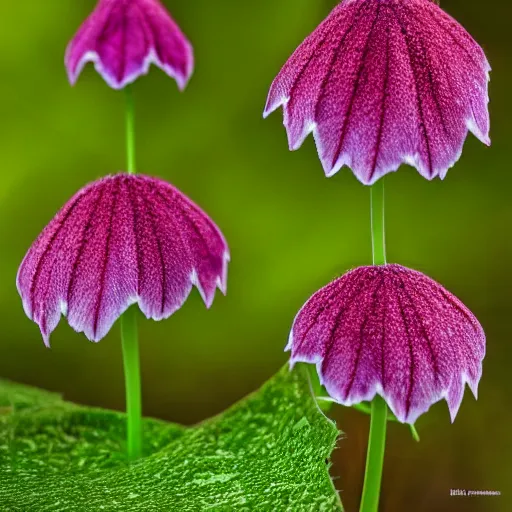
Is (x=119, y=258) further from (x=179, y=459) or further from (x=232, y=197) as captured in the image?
(x=232, y=197)

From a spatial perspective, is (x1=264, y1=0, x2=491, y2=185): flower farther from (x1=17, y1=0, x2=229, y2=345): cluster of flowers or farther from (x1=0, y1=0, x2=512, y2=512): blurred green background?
(x1=0, y1=0, x2=512, y2=512): blurred green background

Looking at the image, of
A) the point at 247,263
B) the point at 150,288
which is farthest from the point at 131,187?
the point at 247,263

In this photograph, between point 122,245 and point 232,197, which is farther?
point 232,197

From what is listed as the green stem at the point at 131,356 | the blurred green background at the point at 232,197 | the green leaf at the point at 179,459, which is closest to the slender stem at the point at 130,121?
the green stem at the point at 131,356

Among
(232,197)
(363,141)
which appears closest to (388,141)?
(363,141)

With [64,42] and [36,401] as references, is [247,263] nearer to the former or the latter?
[64,42]

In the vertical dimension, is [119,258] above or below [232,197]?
below

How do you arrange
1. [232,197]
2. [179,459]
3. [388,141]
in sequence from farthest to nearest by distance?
[232,197], [179,459], [388,141]
